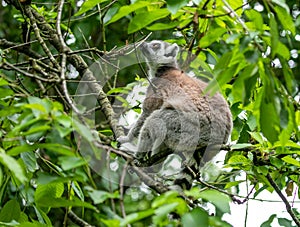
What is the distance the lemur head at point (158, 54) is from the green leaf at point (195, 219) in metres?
2.94

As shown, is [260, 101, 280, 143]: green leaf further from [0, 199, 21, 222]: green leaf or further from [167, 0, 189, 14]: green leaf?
[0, 199, 21, 222]: green leaf

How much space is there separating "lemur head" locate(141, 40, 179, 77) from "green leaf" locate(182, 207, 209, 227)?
116 inches

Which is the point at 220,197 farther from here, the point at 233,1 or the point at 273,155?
the point at 273,155

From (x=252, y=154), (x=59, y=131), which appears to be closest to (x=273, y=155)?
(x=252, y=154)

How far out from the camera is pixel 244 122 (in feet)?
14.1

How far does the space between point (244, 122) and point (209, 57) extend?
0.54 metres

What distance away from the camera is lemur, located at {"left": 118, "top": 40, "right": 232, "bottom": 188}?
4.31 metres

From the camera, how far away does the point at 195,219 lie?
1.92 metres

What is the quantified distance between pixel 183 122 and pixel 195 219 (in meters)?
2.50

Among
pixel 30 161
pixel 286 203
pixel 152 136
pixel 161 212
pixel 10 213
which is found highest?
pixel 161 212

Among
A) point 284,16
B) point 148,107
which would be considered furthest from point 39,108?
point 148,107

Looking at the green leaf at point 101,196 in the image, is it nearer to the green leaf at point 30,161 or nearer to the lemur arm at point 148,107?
the green leaf at point 30,161

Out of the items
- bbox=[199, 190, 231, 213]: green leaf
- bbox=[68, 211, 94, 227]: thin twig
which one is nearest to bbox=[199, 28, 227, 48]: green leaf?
bbox=[199, 190, 231, 213]: green leaf

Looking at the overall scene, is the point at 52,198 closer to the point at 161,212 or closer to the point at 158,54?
the point at 161,212
